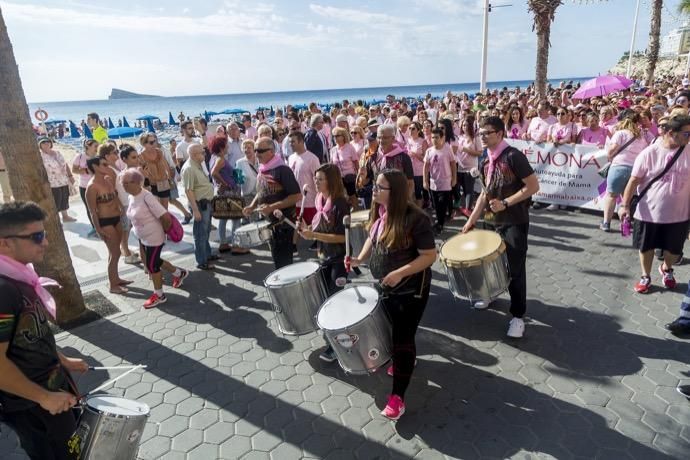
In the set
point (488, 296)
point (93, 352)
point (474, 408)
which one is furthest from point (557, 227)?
point (93, 352)

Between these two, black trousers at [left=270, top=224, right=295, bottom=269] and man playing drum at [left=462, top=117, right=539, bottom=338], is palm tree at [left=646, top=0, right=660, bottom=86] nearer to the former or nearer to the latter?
man playing drum at [left=462, top=117, right=539, bottom=338]

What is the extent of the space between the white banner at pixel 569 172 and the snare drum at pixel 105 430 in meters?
9.21

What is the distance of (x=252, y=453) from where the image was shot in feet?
11.3

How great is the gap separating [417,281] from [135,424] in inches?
83.3

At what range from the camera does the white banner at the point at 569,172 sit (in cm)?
908

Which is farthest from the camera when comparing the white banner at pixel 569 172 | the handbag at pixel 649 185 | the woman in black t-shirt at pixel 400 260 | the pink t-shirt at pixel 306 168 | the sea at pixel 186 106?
the sea at pixel 186 106

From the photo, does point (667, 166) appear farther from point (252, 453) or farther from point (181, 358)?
point (181, 358)

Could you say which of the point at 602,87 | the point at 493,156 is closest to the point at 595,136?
the point at 602,87

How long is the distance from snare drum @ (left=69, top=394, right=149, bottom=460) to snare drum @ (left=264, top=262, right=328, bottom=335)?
1.67 m

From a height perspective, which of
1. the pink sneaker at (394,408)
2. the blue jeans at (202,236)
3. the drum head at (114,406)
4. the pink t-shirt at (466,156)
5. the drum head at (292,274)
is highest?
the pink t-shirt at (466,156)

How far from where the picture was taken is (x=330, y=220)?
4.34 m

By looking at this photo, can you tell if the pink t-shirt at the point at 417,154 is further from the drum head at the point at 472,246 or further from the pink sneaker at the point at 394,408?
the pink sneaker at the point at 394,408

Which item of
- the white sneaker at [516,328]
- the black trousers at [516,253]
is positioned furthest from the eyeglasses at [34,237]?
the white sneaker at [516,328]

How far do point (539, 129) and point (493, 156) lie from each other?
631cm
